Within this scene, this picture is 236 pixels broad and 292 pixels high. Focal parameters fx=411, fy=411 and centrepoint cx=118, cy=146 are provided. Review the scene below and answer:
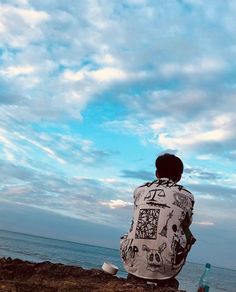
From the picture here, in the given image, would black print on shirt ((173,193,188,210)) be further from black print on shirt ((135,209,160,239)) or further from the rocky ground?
the rocky ground

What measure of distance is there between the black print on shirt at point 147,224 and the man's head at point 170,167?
1.60ft

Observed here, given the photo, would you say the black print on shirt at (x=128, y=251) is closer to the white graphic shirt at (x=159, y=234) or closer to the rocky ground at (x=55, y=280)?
the white graphic shirt at (x=159, y=234)

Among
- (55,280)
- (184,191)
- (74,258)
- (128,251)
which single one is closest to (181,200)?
(184,191)

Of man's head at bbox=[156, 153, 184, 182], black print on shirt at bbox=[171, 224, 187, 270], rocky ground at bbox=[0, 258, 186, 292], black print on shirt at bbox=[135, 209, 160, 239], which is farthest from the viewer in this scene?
man's head at bbox=[156, 153, 184, 182]

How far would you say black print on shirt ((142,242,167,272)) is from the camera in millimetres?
3725

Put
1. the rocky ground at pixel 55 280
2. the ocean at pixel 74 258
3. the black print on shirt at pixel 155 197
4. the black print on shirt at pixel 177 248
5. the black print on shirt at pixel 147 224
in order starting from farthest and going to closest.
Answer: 1. the ocean at pixel 74 258
2. the black print on shirt at pixel 155 197
3. the black print on shirt at pixel 147 224
4. the black print on shirt at pixel 177 248
5. the rocky ground at pixel 55 280

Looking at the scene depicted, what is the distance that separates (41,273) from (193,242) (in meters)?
1.46

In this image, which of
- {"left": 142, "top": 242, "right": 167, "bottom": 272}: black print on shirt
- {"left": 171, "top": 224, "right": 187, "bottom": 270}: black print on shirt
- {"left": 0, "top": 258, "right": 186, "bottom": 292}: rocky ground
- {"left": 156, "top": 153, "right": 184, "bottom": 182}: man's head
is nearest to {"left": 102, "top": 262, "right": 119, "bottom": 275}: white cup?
{"left": 0, "top": 258, "right": 186, "bottom": 292}: rocky ground

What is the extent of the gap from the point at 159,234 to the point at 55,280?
102 cm

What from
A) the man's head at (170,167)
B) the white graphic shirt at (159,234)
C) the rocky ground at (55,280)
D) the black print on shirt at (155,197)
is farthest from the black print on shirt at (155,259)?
the man's head at (170,167)

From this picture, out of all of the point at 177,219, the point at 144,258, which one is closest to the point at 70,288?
the point at 144,258

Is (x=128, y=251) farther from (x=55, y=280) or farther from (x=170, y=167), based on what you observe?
(x=170, y=167)

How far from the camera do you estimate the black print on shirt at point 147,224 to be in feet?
12.6

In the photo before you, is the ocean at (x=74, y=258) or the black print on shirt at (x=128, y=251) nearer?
the black print on shirt at (x=128, y=251)
